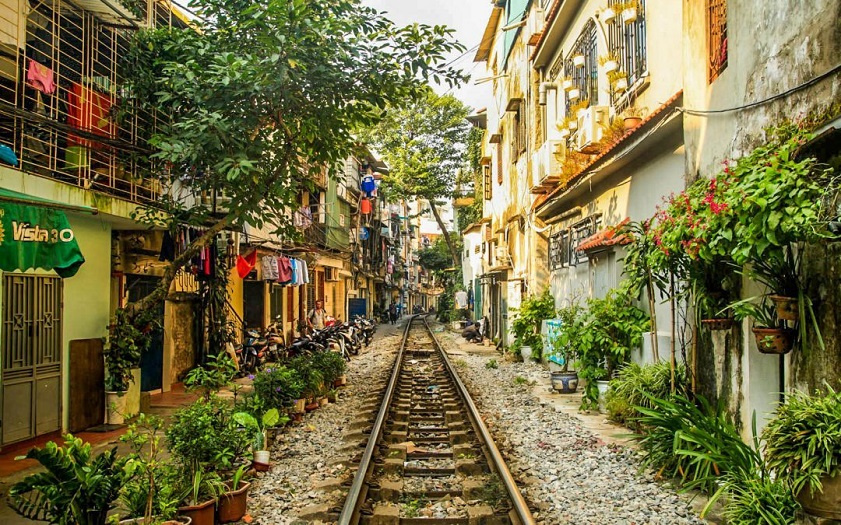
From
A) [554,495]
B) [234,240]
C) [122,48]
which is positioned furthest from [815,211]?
[234,240]

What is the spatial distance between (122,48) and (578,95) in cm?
818

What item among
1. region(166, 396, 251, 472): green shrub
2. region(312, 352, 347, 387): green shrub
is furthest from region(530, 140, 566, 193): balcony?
region(166, 396, 251, 472): green shrub

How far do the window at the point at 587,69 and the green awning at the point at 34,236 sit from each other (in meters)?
9.32

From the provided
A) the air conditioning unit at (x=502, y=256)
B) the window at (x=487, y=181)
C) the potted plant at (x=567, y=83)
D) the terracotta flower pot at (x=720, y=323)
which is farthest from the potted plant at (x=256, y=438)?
the window at (x=487, y=181)

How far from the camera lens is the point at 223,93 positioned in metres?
8.47

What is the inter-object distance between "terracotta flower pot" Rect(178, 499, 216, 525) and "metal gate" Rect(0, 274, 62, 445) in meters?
3.97

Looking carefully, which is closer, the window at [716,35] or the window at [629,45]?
the window at [716,35]

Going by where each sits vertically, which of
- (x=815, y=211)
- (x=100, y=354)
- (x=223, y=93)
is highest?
(x=223, y=93)

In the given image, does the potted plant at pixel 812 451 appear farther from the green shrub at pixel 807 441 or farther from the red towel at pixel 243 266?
the red towel at pixel 243 266

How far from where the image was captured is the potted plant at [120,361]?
30.0 feet

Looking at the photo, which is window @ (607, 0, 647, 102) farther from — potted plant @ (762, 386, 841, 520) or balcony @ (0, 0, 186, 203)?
balcony @ (0, 0, 186, 203)

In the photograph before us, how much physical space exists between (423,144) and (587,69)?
21.5 metres

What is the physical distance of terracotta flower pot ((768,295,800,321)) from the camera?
451cm

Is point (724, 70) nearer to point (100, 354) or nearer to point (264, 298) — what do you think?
point (100, 354)
